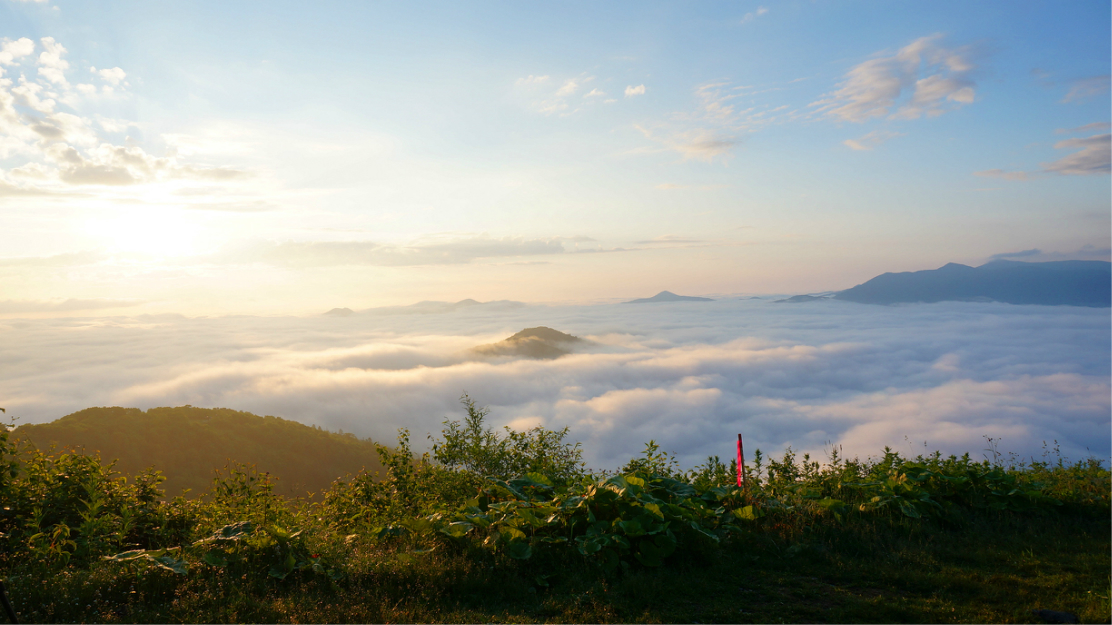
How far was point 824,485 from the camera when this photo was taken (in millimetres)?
8680

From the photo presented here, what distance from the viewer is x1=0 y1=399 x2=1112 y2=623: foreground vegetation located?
211 inches

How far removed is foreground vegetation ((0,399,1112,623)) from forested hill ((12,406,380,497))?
6794cm

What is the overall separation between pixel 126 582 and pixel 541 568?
4.21m

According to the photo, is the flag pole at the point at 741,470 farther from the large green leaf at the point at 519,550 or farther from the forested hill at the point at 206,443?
the forested hill at the point at 206,443

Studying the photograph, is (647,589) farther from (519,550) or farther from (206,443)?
(206,443)

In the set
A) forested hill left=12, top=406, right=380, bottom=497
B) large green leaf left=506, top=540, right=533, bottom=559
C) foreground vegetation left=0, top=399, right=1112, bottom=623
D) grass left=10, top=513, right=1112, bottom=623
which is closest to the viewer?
grass left=10, top=513, right=1112, bottom=623

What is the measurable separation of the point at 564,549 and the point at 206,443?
94.8 m

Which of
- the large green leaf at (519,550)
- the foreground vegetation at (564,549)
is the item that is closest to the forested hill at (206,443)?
the foreground vegetation at (564,549)

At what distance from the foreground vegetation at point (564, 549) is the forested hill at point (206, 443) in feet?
223

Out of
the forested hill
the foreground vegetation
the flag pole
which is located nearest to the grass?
the foreground vegetation

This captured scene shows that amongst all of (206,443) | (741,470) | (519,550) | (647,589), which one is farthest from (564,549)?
(206,443)

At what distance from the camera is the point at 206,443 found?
83.0m

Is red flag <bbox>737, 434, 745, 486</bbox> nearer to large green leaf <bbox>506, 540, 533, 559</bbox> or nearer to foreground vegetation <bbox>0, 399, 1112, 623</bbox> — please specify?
foreground vegetation <bbox>0, 399, 1112, 623</bbox>

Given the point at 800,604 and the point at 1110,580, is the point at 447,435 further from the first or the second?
the point at 1110,580
